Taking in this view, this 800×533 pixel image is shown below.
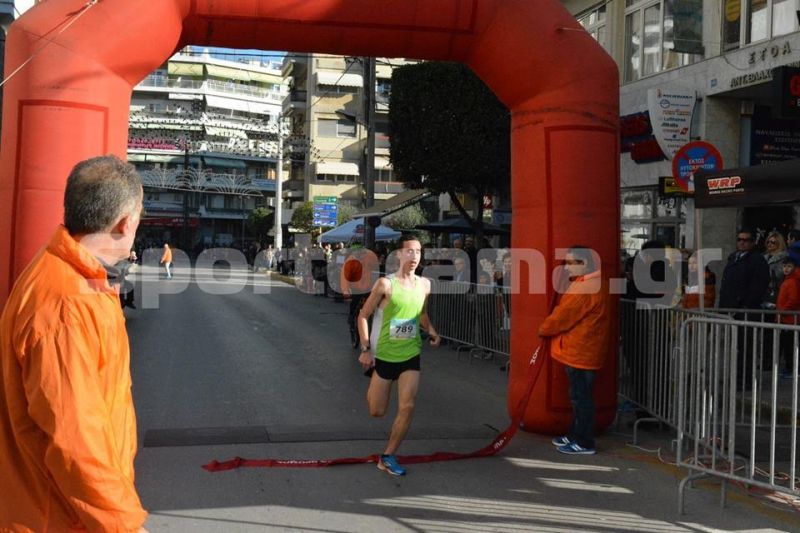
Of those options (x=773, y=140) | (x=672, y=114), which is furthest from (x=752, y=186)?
(x=773, y=140)

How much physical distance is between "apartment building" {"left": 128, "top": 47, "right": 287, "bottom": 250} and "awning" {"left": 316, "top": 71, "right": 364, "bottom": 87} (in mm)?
10901

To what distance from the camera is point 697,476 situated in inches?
216

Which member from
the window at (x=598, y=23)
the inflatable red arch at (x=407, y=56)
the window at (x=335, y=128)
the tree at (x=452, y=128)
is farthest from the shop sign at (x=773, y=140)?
the window at (x=335, y=128)

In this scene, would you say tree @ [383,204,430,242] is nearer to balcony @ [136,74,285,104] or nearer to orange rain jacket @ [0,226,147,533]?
orange rain jacket @ [0,226,147,533]

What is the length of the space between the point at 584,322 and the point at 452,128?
13735 mm

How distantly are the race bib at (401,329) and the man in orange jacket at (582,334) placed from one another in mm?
1391

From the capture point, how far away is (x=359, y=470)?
245 inches

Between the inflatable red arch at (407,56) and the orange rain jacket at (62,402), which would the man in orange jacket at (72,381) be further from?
the inflatable red arch at (407,56)

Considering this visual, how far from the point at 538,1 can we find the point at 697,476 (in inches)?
166

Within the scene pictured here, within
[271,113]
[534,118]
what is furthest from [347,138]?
[534,118]

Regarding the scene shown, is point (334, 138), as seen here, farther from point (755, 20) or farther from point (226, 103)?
point (755, 20)

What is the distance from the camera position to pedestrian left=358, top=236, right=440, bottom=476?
6.20 meters

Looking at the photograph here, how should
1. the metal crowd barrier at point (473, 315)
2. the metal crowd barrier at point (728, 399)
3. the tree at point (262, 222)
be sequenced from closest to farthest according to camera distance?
the metal crowd barrier at point (728, 399)
the metal crowd barrier at point (473, 315)
the tree at point (262, 222)

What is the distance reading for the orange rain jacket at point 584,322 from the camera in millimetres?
6949
